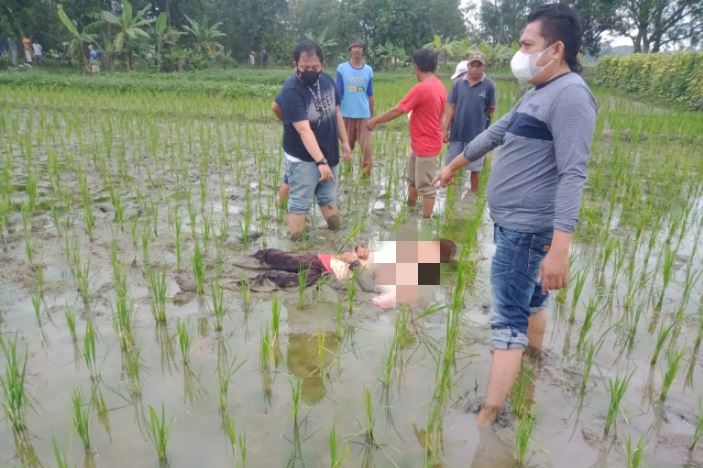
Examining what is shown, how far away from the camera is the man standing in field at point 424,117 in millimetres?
3800

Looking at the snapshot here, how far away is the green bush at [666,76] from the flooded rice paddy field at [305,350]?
32.3 ft

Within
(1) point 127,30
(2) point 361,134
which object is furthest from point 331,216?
(1) point 127,30

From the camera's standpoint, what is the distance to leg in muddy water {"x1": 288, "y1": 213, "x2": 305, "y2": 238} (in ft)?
11.7

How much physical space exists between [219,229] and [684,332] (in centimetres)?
299

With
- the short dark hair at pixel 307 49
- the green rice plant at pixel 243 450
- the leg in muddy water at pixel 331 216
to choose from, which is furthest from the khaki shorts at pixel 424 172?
the green rice plant at pixel 243 450

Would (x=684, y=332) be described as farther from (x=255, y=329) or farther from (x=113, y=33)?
(x=113, y=33)

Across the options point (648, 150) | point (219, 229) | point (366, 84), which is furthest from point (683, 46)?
point (219, 229)

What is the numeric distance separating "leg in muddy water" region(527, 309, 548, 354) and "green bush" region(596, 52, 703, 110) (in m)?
12.2

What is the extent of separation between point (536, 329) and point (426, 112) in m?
2.21

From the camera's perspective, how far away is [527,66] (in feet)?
5.65

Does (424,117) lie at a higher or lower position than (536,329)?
higher

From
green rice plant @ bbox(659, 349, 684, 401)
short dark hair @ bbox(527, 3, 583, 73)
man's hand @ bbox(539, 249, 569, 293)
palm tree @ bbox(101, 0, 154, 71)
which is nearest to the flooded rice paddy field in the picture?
green rice plant @ bbox(659, 349, 684, 401)

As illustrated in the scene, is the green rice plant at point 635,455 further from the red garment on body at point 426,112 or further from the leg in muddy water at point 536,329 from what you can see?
the red garment on body at point 426,112

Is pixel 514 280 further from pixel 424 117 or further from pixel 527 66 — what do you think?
pixel 424 117
